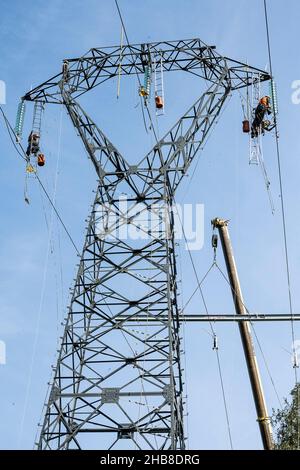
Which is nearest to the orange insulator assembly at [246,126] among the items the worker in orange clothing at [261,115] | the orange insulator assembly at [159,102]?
the worker in orange clothing at [261,115]

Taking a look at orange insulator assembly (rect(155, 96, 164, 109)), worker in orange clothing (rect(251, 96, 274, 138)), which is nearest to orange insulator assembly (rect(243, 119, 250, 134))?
worker in orange clothing (rect(251, 96, 274, 138))

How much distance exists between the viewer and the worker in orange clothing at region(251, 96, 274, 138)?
71.5ft

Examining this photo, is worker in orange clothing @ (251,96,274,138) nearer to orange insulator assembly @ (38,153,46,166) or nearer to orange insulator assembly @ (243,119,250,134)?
orange insulator assembly @ (243,119,250,134)

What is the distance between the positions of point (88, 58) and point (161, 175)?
15.1ft

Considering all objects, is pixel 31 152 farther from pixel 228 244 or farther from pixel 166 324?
pixel 228 244

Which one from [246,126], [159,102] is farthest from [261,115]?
[159,102]

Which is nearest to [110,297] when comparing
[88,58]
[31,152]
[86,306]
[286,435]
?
[86,306]

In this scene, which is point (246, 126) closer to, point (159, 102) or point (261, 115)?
point (261, 115)

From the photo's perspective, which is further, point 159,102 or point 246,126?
point 246,126

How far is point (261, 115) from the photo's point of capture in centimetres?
2188

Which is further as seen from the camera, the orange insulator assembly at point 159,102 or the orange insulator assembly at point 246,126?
the orange insulator assembly at point 246,126

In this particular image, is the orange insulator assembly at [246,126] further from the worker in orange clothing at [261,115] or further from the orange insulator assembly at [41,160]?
the orange insulator assembly at [41,160]

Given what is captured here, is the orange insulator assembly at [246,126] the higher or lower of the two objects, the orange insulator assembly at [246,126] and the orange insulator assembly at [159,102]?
the lower

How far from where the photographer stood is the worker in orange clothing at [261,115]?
21797 mm
